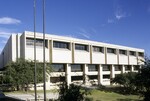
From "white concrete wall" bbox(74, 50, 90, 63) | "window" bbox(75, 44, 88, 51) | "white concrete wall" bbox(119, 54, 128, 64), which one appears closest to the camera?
"white concrete wall" bbox(74, 50, 90, 63)

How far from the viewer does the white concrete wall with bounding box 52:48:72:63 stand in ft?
188

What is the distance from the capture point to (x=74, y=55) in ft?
207

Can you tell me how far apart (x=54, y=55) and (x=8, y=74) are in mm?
15036

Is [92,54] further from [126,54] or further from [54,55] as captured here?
[126,54]

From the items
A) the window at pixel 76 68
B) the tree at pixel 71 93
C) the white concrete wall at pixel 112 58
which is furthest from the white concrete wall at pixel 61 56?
the tree at pixel 71 93

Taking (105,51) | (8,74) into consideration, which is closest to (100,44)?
(105,51)

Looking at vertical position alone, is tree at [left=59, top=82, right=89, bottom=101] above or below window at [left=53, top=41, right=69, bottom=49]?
below

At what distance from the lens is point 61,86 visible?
14633 mm

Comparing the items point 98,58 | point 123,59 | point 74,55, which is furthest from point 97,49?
point 123,59

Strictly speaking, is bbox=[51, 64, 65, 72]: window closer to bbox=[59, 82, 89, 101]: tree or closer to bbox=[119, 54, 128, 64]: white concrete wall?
bbox=[119, 54, 128, 64]: white concrete wall

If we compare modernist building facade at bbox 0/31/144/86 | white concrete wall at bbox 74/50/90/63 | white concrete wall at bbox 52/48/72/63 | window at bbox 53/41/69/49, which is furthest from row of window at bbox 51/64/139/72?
window at bbox 53/41/69/49

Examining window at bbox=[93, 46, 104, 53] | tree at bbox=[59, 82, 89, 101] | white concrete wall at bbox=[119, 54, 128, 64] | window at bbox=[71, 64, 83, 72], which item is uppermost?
window at bbox=[93, 46, 104, 53]

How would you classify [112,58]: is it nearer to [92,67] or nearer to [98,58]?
[98,58]

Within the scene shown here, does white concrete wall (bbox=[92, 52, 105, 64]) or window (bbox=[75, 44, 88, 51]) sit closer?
window (bbox=[75, 44, 88, 51])
